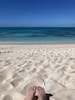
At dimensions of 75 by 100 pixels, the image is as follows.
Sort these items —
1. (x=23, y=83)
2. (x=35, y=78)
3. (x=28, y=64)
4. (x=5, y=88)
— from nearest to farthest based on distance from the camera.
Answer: (x=5, y=88)
(x=23, y=83)
(x=35, y=78)
(x=28, y=64)

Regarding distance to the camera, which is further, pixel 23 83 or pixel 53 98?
pixel 23 83

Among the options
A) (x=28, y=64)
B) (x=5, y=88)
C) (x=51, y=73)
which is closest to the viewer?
(x=5, y=88)

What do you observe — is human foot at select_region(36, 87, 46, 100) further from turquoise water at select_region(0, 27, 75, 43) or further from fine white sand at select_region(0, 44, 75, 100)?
turquoise water at select_region(0, 27, 75, 43)

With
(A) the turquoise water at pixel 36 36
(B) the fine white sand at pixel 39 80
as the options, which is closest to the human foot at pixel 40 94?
(B) the fine white sand at pixel 39 80

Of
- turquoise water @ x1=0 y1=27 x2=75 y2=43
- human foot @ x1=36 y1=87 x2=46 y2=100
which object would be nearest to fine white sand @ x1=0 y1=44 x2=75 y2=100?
human foot @ x1=36 y1=87 x2=46 y2=100

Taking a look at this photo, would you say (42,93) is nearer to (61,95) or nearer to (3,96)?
(61,95)

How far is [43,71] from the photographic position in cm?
402

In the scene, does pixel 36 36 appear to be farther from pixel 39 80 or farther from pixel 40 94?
pixel 40 94

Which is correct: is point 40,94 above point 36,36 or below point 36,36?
above

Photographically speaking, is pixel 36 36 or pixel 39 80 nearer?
pixel 39 80

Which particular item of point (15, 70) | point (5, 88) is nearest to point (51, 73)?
point (15, 70)

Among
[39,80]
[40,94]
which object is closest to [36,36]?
[39,80]

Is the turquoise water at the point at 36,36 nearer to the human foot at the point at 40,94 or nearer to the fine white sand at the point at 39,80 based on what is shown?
the fine white sand at the point at 39,80

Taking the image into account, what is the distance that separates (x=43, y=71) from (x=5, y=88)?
1.15m
